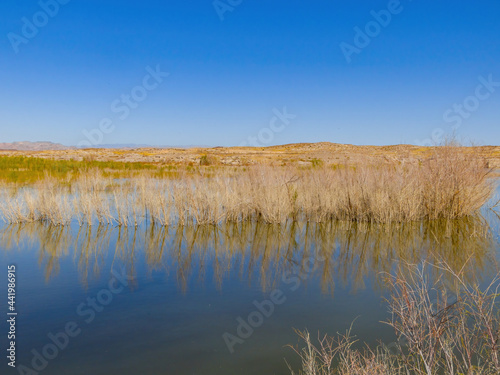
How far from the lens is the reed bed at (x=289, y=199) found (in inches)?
408

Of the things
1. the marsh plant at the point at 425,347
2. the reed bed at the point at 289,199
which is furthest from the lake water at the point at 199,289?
the reed bed at the point at 289,199

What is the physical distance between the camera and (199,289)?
19.3ft

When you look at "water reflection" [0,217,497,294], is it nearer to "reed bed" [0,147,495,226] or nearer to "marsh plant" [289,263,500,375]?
"reed bed" [0,147,495,226]

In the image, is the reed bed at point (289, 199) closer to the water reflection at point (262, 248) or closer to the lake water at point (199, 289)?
the water reflection at point (262, 248)

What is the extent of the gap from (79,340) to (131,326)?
23.7 inches

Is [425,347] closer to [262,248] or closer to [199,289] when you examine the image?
[199,289]

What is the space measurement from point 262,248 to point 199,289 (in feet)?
8.92

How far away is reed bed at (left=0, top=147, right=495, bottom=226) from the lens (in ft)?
34.0

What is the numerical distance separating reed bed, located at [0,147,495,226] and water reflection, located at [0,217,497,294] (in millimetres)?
368

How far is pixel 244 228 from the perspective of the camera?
408 inches

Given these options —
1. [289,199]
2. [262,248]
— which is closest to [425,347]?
[262,248]

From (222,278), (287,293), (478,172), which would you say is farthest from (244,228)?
(478,172)

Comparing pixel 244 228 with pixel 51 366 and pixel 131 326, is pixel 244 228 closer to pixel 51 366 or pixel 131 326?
pixel 131 326

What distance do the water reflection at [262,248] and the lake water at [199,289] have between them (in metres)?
0.03
